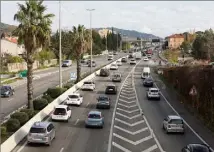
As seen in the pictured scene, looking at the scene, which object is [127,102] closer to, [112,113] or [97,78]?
[112,113]

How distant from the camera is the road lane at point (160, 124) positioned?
30422mm

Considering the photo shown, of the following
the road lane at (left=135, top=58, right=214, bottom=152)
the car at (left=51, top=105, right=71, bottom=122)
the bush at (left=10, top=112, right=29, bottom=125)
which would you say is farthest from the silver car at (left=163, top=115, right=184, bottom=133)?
the bush at (left=10, top=112, right=29, bottom=125)

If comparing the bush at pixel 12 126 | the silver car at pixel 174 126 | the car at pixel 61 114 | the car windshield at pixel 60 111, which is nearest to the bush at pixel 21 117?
the bush at pixel 12 126

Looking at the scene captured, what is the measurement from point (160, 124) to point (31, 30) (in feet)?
47.4

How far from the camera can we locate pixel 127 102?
2007 inches

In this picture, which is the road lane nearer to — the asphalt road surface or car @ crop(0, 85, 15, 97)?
the asphalt road surface

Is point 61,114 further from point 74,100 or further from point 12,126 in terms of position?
point 74,100

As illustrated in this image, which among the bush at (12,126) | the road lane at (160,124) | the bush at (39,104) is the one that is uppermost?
the bush at (39,104)

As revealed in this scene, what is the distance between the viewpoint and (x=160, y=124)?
38.3 m

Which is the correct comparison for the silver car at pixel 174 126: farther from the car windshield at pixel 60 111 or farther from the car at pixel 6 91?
the car at pixel 6 91

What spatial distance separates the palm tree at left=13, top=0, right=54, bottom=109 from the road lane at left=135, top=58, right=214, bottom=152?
38.7 feet

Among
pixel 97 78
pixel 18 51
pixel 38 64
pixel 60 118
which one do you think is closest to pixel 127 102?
pixel 60 118

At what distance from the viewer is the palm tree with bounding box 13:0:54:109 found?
39.7m

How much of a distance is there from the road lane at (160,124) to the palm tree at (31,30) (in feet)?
38.7
